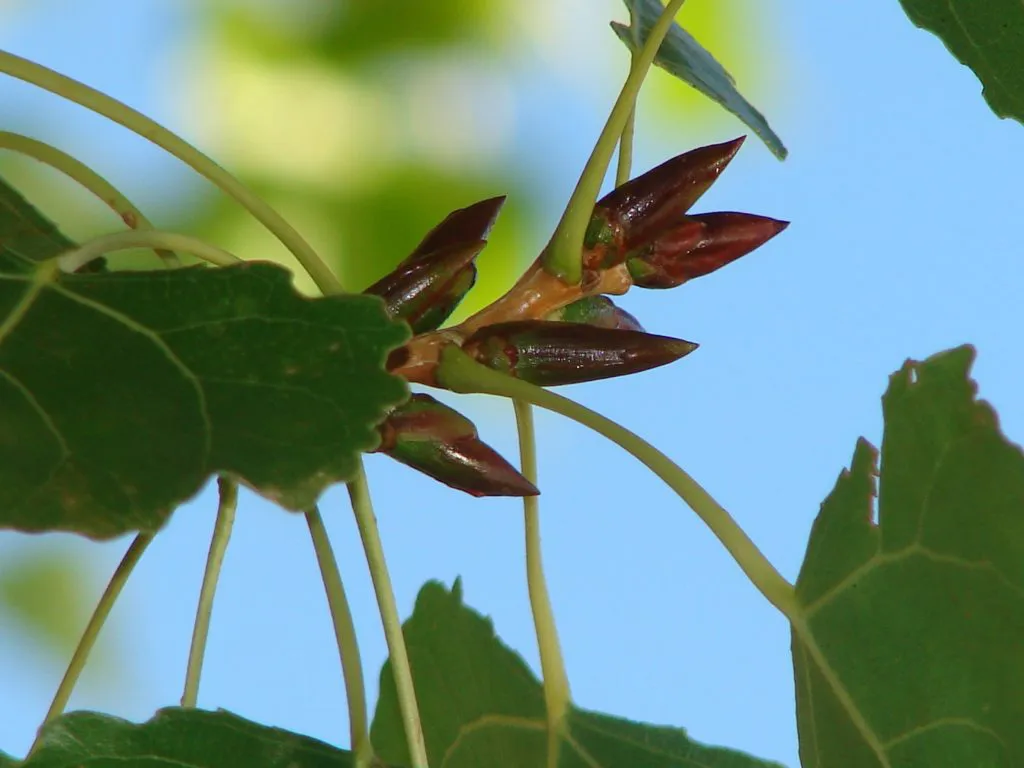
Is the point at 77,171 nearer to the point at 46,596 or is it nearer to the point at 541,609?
the point at 541,609

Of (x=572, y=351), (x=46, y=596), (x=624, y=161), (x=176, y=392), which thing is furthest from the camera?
(x=46, y=596)

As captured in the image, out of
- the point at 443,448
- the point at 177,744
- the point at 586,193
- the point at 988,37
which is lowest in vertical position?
the point at 177,744

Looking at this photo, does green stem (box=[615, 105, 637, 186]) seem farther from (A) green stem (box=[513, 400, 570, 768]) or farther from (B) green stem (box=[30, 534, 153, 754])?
(B) green stem (box=[30, 534, 153, 754])

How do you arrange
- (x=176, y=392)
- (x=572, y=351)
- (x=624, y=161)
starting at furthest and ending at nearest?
(x=624, y=161)
(x=572, y=351)
(x=176, y=392)

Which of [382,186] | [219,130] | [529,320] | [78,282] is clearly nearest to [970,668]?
[529,320]

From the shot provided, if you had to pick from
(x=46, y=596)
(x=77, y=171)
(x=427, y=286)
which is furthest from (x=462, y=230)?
(x=46, y=596)

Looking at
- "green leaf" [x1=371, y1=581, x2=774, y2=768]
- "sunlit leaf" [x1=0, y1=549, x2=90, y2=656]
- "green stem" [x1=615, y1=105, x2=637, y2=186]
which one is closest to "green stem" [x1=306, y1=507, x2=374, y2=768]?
"green leaf" [x1=371, y1=581, x2=774, y2=768]

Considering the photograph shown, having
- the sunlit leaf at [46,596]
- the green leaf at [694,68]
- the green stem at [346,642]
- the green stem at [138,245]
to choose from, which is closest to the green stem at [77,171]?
the green stem at [138,245]
